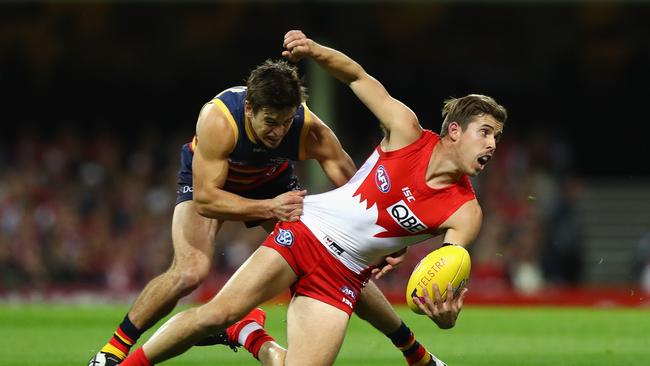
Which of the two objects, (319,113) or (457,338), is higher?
(319,113)

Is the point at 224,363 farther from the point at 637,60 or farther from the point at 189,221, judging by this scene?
the point at 637,60

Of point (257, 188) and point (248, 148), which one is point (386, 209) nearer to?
point (248, 148)

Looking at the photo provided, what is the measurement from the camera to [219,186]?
757 centimetres

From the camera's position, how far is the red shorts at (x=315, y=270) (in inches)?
275

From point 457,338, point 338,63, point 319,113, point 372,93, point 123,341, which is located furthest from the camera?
point 319,113

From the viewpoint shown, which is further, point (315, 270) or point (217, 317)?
point (315, 270)

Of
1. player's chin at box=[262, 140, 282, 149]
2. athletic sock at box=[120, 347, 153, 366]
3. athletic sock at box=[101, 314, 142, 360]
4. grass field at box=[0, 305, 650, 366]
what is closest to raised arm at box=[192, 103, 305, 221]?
player's chin at box=[262, 140, 282, 149]

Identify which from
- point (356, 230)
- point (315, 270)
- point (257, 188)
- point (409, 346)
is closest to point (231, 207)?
point (315, 270)

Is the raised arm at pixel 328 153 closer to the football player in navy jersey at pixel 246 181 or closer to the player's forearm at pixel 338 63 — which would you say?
the football player in navy jersey at pixel 246 181

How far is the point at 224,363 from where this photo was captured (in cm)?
920

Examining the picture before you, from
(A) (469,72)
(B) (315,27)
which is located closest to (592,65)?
(A) (469,72)

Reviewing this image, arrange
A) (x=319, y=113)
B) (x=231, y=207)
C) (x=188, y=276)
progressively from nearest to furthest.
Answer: (x=231, y=207) → (x=188, y=276) → (x=319, y=113)

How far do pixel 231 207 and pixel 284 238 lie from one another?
0.53 metres

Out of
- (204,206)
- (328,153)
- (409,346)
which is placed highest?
(204,206)
